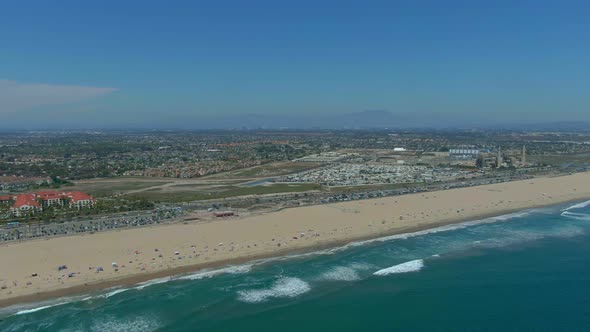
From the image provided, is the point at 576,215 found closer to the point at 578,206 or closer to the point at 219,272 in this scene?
the point at 578,206

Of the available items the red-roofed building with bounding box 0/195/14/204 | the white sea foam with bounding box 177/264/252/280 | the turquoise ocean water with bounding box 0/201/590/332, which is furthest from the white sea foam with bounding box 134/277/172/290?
the red-roofed building with bounding box 0/195/14/204

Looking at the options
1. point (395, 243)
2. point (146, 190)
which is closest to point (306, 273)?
point (395, 243)

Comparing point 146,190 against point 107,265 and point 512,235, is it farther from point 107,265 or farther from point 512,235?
point 512,235

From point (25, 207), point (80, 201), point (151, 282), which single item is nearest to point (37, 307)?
point (151, 282)

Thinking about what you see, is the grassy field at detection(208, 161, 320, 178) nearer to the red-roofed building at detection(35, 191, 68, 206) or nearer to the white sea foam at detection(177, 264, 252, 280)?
the red-roofed building at detection(35, 191, 68, 206)

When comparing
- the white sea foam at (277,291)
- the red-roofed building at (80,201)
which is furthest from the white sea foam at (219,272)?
the red-roofed building at (80,201)

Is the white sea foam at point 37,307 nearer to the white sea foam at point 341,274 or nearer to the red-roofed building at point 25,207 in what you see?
the white sea foam at point 341,274
